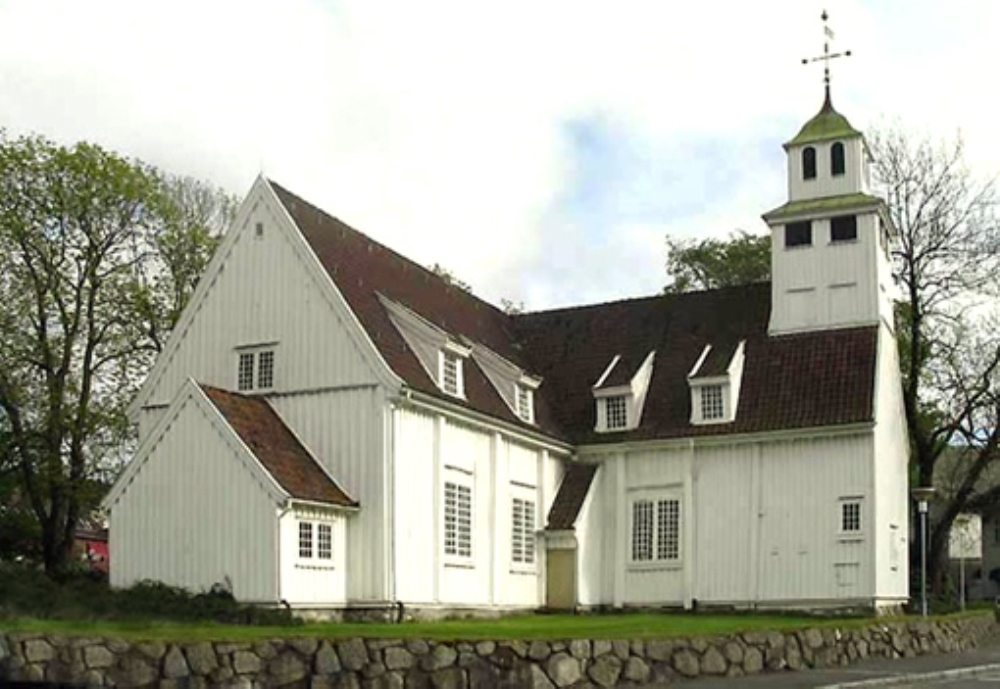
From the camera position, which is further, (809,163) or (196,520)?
(809,163)

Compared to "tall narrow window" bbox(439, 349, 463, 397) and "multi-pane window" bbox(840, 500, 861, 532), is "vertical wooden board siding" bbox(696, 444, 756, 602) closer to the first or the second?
"multi-pane window" bbox(840, 500, 861, 532)

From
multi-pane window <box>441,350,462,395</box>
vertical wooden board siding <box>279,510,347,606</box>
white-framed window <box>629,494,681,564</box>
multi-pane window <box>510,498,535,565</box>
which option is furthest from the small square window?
vertical wooden board siding <box>279,510,347,606</box>

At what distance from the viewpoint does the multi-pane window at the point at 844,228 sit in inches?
1671

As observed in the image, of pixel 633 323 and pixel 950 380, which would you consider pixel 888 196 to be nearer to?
pixel 950 380

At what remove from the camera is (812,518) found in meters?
39.2

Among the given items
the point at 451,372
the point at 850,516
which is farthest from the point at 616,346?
the point at 451,372

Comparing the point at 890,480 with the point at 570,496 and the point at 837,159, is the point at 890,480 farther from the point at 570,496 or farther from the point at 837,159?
the point at 837,159

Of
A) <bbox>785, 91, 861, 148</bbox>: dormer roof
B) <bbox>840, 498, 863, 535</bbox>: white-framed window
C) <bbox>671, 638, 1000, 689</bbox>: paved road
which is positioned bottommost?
<bbox>671, 638, 1000, 689</bbox>: paved road

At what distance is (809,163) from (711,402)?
8.89 meters

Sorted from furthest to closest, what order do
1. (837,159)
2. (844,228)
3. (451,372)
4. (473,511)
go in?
(837,159) → (844,228) → (451,372) → (473,511)

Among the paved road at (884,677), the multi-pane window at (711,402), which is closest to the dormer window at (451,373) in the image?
the multi-pane window at (711,402)

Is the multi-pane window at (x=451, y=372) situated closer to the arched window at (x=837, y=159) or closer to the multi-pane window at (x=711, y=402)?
the multi-pane window at (x=711, y=402)

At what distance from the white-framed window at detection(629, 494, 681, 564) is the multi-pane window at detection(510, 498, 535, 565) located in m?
3.48

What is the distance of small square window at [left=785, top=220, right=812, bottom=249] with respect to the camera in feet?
141
